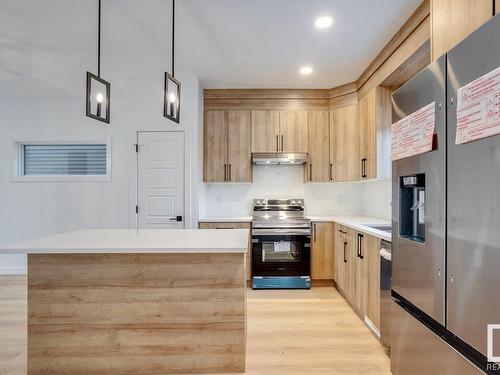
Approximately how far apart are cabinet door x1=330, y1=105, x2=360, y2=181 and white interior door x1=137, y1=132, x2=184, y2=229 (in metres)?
2.08

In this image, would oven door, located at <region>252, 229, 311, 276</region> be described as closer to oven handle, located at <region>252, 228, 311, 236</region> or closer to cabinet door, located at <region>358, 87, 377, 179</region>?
oven handle, located at <region>252, 228, 311, 236</region>

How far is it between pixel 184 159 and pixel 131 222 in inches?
43.9

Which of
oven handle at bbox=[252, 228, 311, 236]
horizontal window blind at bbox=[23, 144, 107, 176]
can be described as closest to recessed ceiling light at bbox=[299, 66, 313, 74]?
oven handle at bbox=[252, 228, 311, 236]

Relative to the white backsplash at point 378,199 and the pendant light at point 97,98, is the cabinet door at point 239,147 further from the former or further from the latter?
the pendant light at point 97,98

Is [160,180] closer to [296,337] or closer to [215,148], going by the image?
[215,148]

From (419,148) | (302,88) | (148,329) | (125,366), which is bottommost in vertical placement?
(125,366)

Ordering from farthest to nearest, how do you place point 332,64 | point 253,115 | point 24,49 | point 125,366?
point 253,115
point 332,64
point 24,49
point 125,366

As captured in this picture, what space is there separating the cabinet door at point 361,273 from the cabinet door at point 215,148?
2.00 m

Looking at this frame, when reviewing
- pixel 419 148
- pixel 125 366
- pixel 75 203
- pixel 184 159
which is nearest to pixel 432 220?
pixel 419 148

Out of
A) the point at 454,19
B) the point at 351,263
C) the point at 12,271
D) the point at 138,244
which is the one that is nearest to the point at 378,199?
the point at 351,263

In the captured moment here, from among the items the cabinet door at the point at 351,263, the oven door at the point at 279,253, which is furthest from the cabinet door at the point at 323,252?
→ the cabinet door at the point at 351,263

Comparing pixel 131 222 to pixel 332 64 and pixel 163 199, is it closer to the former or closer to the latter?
pixel 163 199

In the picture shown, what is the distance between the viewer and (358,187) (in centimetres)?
432

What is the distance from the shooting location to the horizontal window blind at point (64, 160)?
410cm
